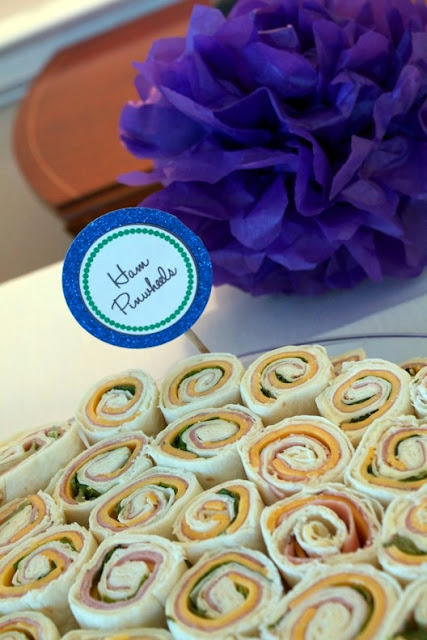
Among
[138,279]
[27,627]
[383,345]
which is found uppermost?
[138,279]

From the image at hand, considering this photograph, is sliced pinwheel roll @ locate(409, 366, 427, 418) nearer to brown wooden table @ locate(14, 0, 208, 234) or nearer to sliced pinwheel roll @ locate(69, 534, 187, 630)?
sliced pinwheel roll @ locate(69, 534, 187, 630)

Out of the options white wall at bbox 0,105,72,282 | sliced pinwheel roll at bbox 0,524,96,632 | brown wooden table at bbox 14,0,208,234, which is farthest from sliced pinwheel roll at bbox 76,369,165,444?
white wall at bbox 0,105,72,282

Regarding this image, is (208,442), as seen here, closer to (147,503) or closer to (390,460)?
(147,503)

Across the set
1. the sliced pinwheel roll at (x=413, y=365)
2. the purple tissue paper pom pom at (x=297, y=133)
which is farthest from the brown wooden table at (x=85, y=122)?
the sliced pinwheel roll at (x=413, y=365)

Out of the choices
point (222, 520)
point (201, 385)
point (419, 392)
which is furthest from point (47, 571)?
point (419, 392)

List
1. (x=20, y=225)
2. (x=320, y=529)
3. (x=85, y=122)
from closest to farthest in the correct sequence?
(x=320, y=529)
(x=85, y=122)
(x=20, y=225)

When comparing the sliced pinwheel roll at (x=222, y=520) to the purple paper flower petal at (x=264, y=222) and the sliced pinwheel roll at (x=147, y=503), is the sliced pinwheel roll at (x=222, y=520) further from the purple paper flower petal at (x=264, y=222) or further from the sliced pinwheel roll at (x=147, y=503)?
the purple paper flower petal at (x=264, y=222)
